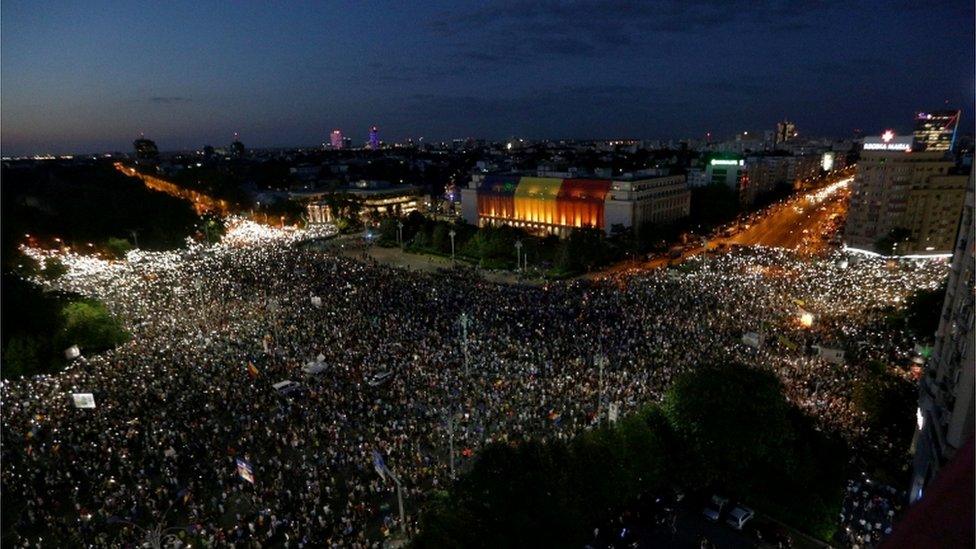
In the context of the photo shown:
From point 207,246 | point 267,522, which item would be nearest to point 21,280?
point 267,522

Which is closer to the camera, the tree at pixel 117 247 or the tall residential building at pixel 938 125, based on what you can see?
the tree at pixel 117 247

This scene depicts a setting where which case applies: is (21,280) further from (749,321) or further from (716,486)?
(749,321)

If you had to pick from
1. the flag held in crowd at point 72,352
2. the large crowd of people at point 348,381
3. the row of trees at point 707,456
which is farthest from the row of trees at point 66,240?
the row of trees at point 707,456

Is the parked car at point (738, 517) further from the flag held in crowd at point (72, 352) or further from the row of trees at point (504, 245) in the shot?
the row of trees at point (504, 245)

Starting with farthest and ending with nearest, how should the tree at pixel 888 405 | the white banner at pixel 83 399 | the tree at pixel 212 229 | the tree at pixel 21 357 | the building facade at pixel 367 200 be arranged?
the building facade at pixel 367 200
the tree at pixel 212 229
the tree at pixel 21 357
the white banner at pixel 83 399
the tree at pixel 888 405

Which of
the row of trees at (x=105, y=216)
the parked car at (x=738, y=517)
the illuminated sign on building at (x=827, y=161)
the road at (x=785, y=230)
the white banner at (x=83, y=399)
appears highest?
the illuminated sign on building at (x=827, y=161)

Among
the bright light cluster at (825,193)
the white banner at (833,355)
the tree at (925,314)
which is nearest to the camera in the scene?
the white banner at (833,355)
